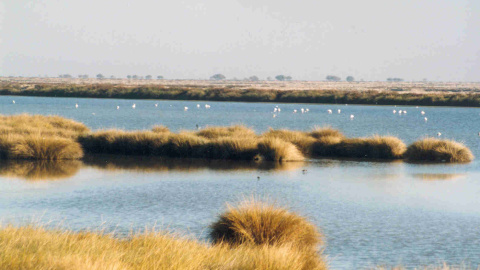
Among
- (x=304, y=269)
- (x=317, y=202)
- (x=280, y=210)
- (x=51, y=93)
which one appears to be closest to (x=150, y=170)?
(x=317, y=202)

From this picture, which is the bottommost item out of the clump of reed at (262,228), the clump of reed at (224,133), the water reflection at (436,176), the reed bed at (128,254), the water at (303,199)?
the water reflection at (436,176)

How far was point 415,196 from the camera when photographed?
51.0ft

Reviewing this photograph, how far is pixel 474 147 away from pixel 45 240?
24379mm

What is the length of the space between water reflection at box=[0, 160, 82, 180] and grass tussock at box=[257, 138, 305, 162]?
5.69m

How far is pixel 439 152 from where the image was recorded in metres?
23.3

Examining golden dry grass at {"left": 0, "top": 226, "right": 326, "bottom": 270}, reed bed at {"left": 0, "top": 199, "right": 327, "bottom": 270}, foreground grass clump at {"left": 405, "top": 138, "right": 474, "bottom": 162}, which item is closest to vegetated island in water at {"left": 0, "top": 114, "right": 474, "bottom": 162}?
foreground grass clump at {"left": 405, "top": 138, "right": 474, "bottom": 162}

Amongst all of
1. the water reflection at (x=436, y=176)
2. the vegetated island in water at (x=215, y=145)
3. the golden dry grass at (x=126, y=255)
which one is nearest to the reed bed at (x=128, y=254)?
the golden dry grass at (x=126, y=255)

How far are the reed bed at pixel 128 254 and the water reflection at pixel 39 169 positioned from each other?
8.87 m

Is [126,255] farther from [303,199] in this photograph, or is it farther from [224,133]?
[224,133]

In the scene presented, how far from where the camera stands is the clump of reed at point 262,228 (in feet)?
32.6

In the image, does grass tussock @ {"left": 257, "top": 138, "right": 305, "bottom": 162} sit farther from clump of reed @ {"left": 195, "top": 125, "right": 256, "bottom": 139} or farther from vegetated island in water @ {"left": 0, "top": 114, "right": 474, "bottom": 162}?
clump of reed @ {"left": 195, "top": 125, "right": 256, "bottom": 139}

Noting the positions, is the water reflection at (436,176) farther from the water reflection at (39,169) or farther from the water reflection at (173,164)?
the water reflection at (39,169)

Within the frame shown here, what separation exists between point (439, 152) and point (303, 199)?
401 inches

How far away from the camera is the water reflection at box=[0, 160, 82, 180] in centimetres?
1745
